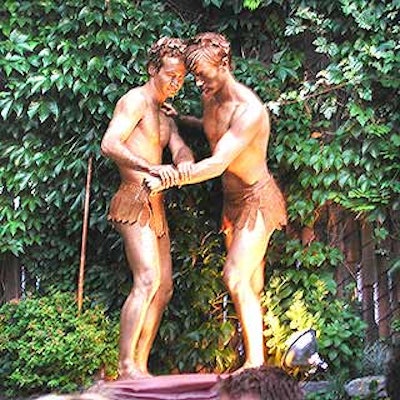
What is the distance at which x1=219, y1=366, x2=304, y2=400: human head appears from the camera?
2158mm

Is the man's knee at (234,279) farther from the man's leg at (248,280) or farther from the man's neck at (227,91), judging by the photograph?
the man's neck at (227,91)

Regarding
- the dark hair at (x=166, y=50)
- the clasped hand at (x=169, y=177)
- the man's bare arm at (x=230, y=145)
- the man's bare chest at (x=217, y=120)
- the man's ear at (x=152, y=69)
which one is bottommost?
the clasped hand at (x=169, y=177)

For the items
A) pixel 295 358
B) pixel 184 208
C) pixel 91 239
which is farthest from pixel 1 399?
pixel 295 358

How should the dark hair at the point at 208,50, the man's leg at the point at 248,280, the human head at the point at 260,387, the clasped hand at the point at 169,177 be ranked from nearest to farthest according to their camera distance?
the human head at the point at 260,387 → the clasped hand at the point at 169,177 → the man's leg at the point at 248,280 → the dark hair at the point at 208,50

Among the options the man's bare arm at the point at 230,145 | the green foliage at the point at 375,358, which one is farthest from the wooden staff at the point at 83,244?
the green foliage at the point at 375,358

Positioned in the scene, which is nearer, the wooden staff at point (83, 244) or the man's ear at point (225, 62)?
the man's ear at point (225, 62)

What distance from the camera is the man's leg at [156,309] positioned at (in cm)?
442

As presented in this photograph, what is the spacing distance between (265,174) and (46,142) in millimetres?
1775

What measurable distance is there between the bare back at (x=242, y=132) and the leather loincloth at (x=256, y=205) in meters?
0.04

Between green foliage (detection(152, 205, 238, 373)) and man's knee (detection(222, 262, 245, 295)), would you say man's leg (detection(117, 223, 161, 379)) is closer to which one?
man's knee (detection(222, 262, 245, 295))

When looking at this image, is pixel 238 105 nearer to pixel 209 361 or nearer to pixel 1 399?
pixel 209 361

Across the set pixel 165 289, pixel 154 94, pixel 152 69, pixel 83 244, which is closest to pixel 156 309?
pixel 165 289

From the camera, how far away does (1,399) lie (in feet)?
17.7

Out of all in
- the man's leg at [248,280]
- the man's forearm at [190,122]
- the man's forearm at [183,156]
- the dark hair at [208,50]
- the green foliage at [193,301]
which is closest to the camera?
the man's leg at [248,280]
